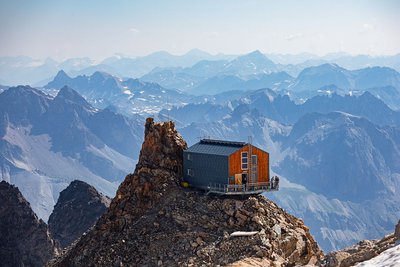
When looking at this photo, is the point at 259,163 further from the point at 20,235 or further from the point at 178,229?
the point at 20,235

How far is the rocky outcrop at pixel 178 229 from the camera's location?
1670 inches

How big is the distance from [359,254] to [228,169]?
14.3 m

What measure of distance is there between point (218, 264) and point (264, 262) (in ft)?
10.3

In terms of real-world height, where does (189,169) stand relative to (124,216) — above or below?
above

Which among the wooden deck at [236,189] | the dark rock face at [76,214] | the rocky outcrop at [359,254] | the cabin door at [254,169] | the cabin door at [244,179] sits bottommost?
the rocky outcrop at [359,254]

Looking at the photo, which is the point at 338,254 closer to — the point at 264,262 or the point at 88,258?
the point at 264,262

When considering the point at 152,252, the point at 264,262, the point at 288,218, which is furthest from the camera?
the point at 288,218

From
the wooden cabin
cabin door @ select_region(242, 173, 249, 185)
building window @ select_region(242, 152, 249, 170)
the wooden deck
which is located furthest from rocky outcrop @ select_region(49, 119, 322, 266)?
building window @ select_region(242, 152, 249, 170)

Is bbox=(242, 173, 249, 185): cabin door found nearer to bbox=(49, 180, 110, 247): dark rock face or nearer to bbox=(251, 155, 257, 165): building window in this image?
bbox=(251, 155, 257, 165): building window

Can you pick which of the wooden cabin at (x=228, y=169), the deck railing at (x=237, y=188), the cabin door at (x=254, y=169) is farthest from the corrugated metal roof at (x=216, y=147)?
the deck railing at (x=237, y=188)

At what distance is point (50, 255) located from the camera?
375ft

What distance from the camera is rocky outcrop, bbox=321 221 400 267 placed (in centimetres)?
3688

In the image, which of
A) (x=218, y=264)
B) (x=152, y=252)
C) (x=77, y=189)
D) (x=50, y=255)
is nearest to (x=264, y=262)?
(x=218, y=264)

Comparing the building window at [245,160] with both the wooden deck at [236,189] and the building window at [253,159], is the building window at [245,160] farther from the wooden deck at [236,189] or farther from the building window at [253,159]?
the wooden deck at [236,189]
